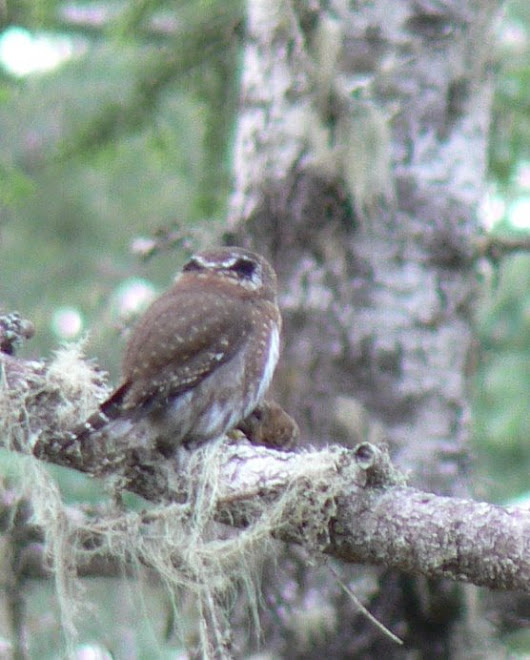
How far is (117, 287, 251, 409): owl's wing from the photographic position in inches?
135

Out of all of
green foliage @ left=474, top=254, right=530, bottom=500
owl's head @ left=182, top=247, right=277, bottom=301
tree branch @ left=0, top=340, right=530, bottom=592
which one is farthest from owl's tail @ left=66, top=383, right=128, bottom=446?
green foliage @ left=474, top=254, right=530, bottom=500

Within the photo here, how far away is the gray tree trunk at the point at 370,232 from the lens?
3.75 m

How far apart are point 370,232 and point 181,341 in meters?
0.69

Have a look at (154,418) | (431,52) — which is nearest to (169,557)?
(154,418)

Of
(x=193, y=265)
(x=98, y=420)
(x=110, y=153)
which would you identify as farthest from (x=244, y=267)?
(x=110, y=153)

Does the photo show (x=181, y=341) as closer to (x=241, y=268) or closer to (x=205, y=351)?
(x=205, y=351)

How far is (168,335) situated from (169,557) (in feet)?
2.73

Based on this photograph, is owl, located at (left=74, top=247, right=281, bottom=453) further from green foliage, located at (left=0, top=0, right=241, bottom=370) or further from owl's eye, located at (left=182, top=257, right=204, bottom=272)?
green foliage, located at (left=0, top=0, right=241, bottom=370)

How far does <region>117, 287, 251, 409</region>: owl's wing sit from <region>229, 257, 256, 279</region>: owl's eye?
0.07 meters

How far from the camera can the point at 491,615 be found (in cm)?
376

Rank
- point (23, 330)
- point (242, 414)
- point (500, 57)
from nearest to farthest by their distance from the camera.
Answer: point (23, 330), point (242, 414), point (500, 57)

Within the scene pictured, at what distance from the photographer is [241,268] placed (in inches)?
150

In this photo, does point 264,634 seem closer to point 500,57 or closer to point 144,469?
point 144,469

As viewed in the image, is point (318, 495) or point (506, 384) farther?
point (506, 384)
